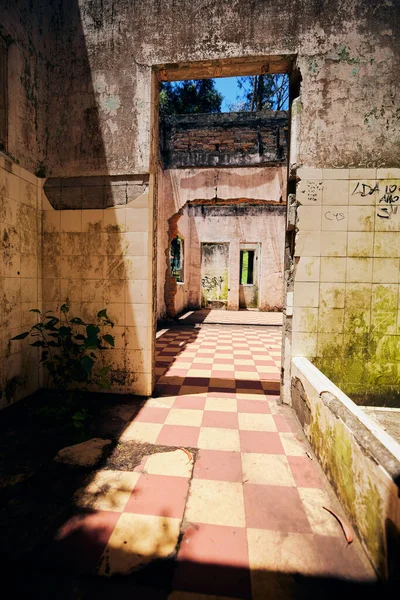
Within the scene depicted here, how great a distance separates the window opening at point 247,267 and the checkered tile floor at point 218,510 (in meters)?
11.7

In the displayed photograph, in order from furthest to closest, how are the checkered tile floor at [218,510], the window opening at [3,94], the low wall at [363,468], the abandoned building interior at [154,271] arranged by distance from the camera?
1. the window opening at [3,94]
2. the abandoned building interior at [154,271]
3. the checkered tile floor at [218,510]
4. the low wall at [363,468]

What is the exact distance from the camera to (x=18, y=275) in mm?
2865

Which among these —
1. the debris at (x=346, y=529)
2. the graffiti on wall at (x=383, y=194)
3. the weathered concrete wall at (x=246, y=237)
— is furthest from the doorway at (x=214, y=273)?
the debris at (x=346, y=529)

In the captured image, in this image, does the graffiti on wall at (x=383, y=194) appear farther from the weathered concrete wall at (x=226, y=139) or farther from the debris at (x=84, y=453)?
the weathered concrete wall at (x=226, y=139)

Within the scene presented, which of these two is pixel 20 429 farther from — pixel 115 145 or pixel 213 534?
pixel 115 145

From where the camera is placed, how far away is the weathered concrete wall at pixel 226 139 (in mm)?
7121

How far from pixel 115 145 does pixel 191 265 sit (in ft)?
30.4

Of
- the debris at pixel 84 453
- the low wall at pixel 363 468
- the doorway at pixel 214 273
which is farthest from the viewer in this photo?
the doorway at pixel 214 273

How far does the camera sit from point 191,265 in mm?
12242

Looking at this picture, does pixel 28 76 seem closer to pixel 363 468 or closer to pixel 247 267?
pixel 363 468

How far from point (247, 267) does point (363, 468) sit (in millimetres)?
13214

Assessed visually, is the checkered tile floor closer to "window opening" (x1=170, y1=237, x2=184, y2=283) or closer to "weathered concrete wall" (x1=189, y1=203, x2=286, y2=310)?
"window opening" (x1=170, y1=237, x2=184, y2=283)

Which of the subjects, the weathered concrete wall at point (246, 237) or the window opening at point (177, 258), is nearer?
the window opening at point (177, 258)

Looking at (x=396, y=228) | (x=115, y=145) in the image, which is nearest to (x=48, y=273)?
(x=115, y=145)
